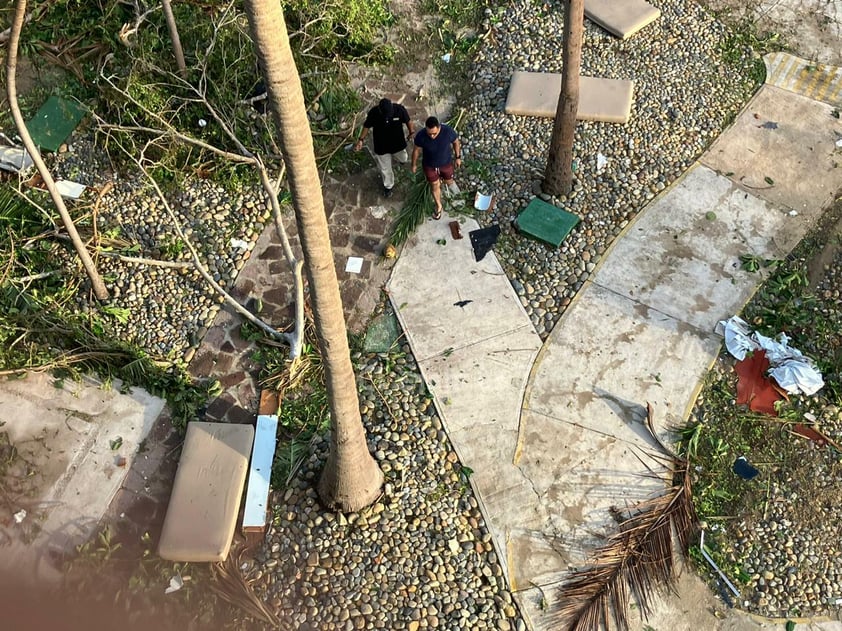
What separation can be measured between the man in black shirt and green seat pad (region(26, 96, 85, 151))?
12.8ft

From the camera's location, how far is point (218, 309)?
8.17 m

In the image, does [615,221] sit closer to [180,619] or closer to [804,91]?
[804,91]

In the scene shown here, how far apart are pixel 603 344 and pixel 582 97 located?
139 inches

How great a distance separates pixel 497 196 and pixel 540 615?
15.7 ft

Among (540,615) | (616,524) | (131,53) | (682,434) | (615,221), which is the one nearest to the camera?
(540,615)

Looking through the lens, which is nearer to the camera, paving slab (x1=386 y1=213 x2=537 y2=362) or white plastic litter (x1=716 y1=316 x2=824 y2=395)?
white plastic litter (x1=716 y1=316 x2=824 y2=395)

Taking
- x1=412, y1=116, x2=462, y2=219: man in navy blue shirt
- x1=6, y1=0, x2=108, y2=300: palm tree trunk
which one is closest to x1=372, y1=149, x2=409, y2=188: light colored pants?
x1=412, y1=116, x2=462, y2=219: man in navy blue shirt

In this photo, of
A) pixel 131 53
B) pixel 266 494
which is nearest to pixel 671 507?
pixel 266 494

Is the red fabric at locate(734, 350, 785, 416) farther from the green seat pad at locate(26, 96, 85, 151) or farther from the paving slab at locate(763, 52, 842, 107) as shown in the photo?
the green seat pad at locate(26, 96, 85, 151)

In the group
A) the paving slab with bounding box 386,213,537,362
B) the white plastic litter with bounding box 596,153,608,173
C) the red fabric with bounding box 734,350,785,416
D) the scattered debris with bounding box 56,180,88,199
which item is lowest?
the red fabric with bounding box 734,350,785,416

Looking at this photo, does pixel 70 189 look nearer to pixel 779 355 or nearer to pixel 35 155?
pixel 35 155

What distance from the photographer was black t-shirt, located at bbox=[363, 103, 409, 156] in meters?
8.21

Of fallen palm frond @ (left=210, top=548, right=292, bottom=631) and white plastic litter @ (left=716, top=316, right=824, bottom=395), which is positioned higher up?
white plastic litter @ (left=716, top=316, right=824, bottom=395)

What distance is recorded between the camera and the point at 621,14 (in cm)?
1009
